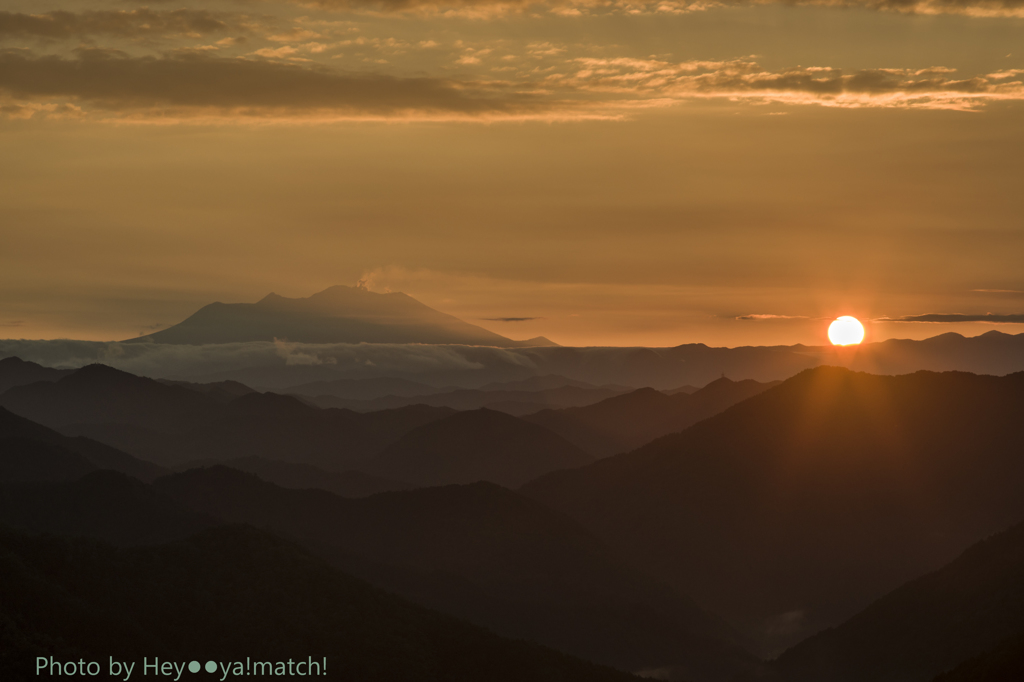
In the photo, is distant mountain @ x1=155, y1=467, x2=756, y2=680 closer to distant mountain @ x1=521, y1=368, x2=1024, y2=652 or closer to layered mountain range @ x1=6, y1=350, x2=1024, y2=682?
layered mountain range @ x1=6, y1=350, x2=1024, y2=682

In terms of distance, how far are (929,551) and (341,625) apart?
108723 millimetres

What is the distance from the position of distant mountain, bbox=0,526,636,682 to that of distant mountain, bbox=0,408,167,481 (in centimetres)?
9012

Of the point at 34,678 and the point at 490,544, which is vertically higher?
the point at 490,544

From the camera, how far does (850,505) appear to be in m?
160

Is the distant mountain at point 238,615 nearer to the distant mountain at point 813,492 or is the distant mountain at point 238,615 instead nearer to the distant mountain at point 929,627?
the distant mountain at point 929,627

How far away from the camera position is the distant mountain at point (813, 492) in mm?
144625

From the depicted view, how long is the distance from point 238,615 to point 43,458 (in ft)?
370

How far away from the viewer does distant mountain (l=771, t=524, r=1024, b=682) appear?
281 feet

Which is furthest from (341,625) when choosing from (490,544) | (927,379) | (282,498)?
(927,379)

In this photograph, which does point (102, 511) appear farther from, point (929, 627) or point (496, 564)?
point (929, 627)

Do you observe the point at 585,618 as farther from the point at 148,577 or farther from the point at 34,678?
the point at 34,678

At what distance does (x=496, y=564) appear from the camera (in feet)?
394

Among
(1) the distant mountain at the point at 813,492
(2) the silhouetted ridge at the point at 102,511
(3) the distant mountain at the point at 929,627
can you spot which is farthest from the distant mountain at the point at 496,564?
(1) the distant mountain at the point at 813,492

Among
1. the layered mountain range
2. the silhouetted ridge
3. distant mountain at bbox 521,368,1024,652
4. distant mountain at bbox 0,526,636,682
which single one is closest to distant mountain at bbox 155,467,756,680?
the layered mountain range
